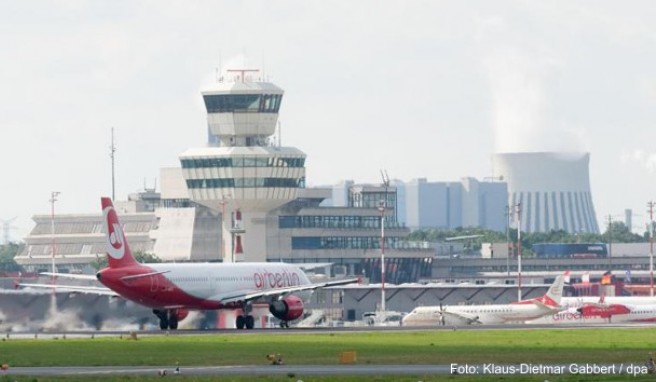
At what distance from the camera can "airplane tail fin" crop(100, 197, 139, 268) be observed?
129 m

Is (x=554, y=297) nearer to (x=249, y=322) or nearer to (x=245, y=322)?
(x=249, y=322)

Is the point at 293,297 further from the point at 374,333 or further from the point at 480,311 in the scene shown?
the point at 480,311

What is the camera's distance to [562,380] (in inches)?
2707

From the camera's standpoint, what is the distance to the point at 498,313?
166 metres

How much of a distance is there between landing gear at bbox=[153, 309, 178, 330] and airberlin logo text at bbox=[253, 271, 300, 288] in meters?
7.71

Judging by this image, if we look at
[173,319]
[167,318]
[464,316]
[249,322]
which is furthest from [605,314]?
[167,318]

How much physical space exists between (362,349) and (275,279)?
157 ft

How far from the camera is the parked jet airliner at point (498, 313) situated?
164 meters

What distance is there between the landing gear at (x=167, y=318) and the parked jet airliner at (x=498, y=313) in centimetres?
3340

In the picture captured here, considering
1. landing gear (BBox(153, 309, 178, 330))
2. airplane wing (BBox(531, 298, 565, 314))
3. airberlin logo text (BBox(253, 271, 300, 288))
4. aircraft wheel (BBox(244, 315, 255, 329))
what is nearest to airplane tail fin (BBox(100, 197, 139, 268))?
landing gear (BBox(153, 309, 178, 330))

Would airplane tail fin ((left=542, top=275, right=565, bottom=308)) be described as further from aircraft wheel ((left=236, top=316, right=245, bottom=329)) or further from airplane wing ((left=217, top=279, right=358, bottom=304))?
aircraft wheel ((left=236, top=316, right=245, bottom=329))

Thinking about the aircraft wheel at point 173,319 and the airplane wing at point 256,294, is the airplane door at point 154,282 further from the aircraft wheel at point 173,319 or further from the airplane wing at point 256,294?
the airplane wing at point 256,294

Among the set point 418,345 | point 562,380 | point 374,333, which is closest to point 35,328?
point 374,333

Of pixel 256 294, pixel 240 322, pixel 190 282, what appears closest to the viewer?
pixel 190 282
